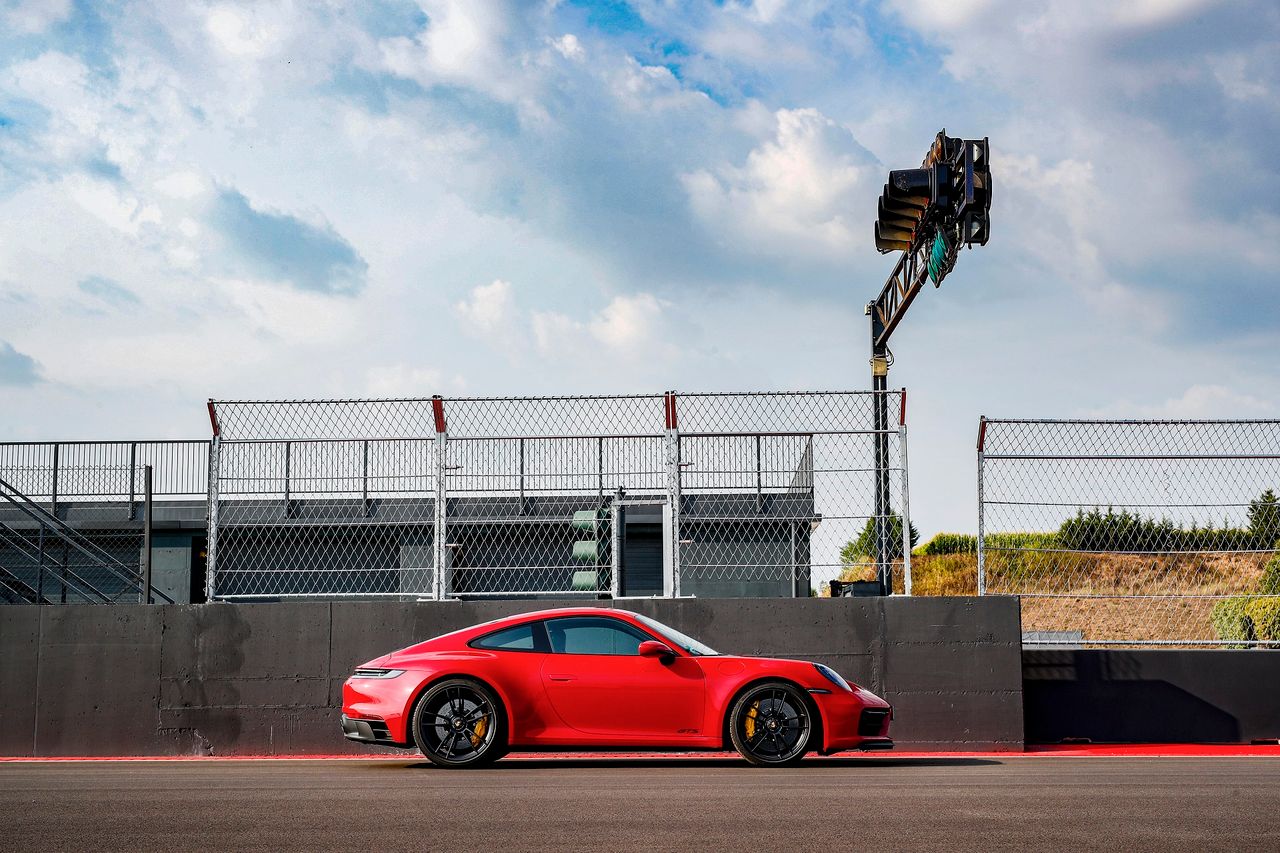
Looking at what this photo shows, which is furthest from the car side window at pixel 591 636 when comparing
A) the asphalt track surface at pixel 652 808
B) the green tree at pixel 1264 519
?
the green tree at pixel 1264 519

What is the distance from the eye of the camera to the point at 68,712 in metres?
12.6

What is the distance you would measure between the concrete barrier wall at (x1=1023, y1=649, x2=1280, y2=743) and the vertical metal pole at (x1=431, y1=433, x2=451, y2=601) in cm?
560

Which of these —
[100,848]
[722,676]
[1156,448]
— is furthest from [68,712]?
[1156,448]

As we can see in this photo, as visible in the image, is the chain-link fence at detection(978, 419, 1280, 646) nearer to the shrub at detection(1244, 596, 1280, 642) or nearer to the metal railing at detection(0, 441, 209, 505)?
the shrub at detection(1244, 596, 1280, 642)

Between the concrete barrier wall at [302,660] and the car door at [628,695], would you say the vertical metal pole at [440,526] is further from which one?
the car door at [628,695]

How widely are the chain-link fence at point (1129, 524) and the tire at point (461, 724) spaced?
5.24 m

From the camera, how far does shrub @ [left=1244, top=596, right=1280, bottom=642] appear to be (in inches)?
513

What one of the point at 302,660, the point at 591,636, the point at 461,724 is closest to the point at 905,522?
the point at 591,636

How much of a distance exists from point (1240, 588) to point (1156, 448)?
5.23ft

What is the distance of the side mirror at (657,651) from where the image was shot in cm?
972

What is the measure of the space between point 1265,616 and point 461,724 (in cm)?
827

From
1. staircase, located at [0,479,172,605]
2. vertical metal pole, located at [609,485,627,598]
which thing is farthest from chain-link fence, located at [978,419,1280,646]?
staircase, located at [0,479,172,605]

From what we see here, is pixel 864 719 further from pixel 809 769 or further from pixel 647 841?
pixel 647 841

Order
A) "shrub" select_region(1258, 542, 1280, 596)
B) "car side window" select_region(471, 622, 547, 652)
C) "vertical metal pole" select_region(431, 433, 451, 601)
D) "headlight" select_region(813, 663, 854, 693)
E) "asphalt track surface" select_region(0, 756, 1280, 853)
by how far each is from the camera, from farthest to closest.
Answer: "vertical metal pole" select_region(431, 433, 451, 601), "shrub" select_region(1258, 542, 1280, 596), "car side window" select_region(471, 622, 547, 652), "headlight" select_region(813, 663, 854, 693), "asphalt track surface" select_region(0, 756, 1280, 853)
